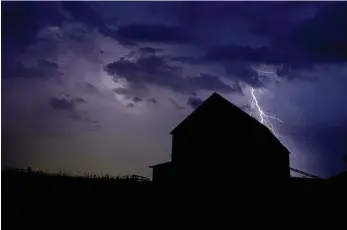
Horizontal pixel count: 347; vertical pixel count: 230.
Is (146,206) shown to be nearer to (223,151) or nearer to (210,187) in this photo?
(210,187)

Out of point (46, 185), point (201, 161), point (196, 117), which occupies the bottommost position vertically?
point (46, 185)

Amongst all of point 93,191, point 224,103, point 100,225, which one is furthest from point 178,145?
point 100,225

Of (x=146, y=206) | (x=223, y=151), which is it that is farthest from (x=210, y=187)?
(x=146, y=206)

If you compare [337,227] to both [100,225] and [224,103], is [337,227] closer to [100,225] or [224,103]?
[224,103]

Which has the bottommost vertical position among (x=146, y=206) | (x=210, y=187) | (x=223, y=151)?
(x=146, y=206)

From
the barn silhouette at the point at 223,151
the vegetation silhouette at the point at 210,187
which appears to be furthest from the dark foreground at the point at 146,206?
the barn silhouette at the point at 223,151

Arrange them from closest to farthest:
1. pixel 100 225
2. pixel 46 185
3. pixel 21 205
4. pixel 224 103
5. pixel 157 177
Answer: pixel 100 225, pixel 21 205, pixel 46 185, pixel 224 103, pixel 157 177

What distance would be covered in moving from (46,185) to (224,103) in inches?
298

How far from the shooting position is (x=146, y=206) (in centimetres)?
1254

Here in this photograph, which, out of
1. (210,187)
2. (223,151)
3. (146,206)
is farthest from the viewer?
(223,151)

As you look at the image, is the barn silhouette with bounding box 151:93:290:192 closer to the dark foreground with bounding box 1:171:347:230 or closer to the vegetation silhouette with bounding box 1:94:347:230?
the vegetation silhouette with bounding box 1:94:347:230

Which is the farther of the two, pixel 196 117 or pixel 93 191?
pixel 196 117

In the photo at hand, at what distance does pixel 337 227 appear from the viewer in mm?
12070

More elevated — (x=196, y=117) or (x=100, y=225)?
(x=196, y=117)
